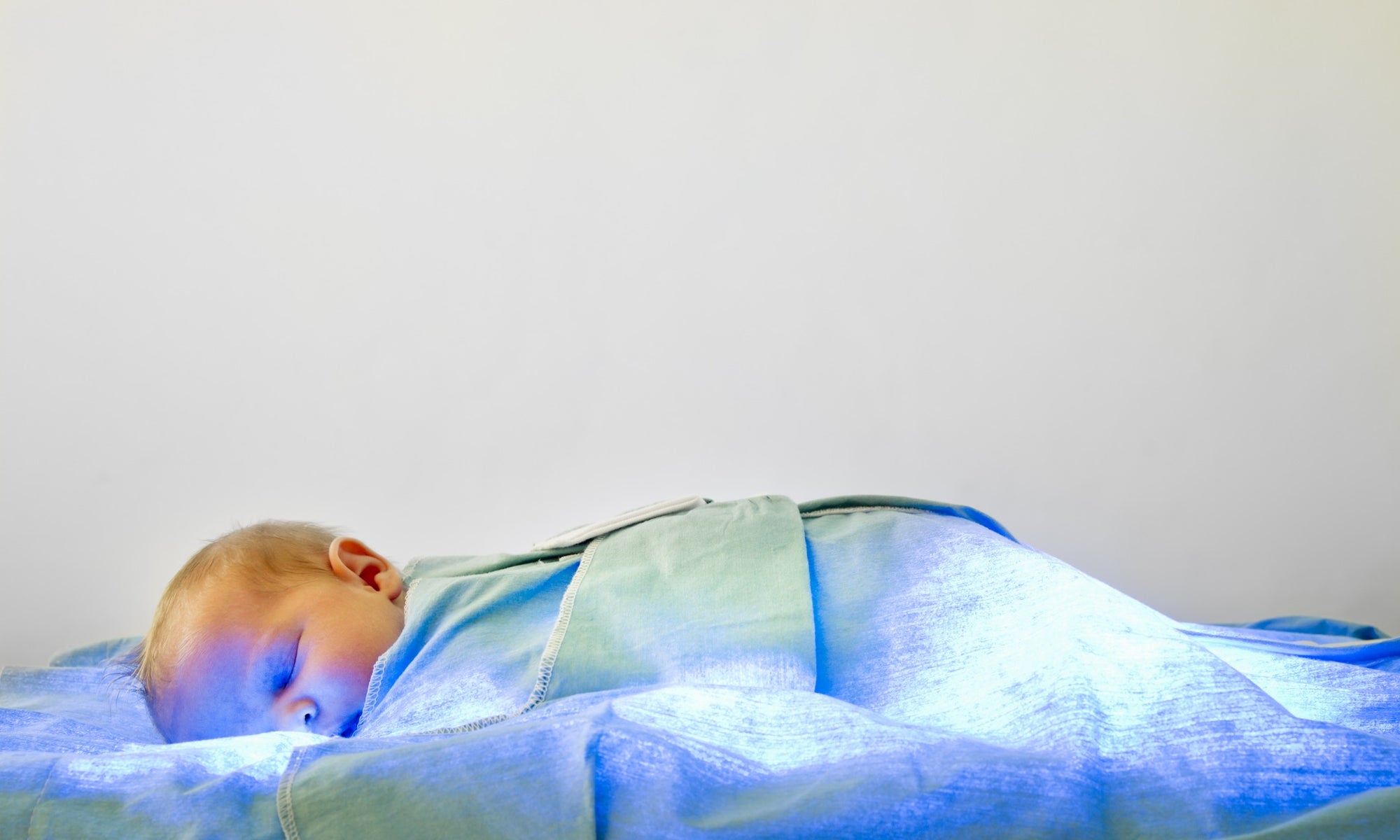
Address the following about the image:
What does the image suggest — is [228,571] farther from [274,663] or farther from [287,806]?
[287,806]

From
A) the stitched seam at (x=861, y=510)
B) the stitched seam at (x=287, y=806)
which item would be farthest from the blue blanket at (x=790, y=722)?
the stitched seam at (x=861, y=510)

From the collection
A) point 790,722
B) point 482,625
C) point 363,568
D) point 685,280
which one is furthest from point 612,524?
point 685,280

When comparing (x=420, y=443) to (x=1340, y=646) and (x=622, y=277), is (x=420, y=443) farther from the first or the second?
(x=1340, y=646)

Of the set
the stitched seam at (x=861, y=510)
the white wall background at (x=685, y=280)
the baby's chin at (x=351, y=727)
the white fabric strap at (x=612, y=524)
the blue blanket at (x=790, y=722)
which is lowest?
the baby's chin at (x=351, y=727)

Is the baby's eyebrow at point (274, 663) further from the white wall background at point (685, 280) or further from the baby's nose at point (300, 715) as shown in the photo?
the white wall background at point (685, 280)

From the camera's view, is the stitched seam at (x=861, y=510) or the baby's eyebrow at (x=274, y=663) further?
the stitched seam at (x=861, y=510)

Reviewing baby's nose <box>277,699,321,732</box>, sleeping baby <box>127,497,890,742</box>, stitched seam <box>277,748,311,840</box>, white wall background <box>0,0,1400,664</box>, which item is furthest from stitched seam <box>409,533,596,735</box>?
white wall background <box>0,0,1400,664</box>

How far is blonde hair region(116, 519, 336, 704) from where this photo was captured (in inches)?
44.2

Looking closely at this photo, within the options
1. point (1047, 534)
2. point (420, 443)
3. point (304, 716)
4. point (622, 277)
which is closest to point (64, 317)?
point (420, 443)

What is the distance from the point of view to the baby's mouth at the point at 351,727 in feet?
3.52

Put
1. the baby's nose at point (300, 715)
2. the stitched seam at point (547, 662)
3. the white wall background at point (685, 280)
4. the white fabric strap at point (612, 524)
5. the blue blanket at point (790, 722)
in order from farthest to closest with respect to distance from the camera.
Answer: the white wall background at point (685, 280), the white fabric strap at point (612, 524), the baby's nose at point (300, 715), the stitched seam at point (547, 662), the blue blanket at point (790, 722)

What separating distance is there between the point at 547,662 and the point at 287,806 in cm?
31

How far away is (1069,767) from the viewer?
25.2 inches

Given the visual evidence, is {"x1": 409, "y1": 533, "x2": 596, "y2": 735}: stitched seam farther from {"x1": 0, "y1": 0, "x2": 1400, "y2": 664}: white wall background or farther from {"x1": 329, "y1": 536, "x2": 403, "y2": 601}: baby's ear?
{"x1": 0, "y1": 0, "x2": 1400, "y2": 664}: white wall background
